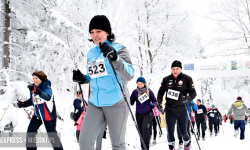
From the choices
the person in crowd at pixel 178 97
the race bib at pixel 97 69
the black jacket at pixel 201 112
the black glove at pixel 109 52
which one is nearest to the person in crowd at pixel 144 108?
the person in crowd at pixel 178 97

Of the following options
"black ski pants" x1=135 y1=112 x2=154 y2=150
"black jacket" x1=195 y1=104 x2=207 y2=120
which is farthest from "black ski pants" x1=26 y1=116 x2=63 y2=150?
"black jacket" x1=195 y1=104 x2=207 y2=120

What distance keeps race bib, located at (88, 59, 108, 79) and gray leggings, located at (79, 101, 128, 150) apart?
0.34m

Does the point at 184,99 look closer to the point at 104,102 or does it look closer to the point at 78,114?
the point at 104,102

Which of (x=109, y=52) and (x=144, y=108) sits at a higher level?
(x=109, y=52)

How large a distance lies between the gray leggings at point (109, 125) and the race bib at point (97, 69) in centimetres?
34

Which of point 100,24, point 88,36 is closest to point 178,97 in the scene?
point 100,24

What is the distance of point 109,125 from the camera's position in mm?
2410

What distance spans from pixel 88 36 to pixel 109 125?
6810mm

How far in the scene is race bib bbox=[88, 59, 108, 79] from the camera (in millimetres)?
2406

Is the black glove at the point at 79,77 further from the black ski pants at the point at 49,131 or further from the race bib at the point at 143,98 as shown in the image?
the race bib at the point at 143,98

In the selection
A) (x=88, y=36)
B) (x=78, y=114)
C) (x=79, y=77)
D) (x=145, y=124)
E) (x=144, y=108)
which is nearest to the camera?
(x=79, y=77)

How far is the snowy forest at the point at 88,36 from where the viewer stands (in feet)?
23.2

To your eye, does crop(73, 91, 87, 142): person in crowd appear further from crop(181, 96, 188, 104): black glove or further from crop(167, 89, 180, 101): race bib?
crop(181, 96, 188, 104): black glove

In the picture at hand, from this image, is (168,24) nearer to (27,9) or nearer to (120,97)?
(27,9)
